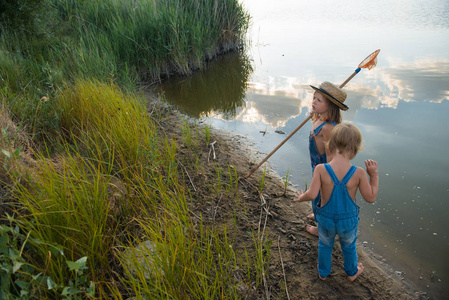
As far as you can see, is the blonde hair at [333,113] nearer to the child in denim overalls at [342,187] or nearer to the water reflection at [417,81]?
the child in denim overalls at [342,187]

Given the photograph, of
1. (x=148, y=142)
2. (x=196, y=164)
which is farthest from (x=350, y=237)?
(x=148, y=142)

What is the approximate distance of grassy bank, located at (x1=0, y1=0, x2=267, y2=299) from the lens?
1.72m

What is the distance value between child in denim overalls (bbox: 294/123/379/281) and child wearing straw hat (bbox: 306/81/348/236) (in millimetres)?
238

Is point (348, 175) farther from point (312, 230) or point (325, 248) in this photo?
point (312, 230)

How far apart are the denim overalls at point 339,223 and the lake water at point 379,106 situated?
1.89 ft

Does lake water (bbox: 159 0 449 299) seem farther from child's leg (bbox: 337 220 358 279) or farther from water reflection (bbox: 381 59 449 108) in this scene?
child's leg (bbox: 337 220 358 279)

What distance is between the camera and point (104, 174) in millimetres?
2686

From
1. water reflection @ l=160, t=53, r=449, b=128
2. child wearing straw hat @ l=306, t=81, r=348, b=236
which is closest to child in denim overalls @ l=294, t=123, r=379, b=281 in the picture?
child wearing straw hat @ l=306, t=81, r=348, b=236

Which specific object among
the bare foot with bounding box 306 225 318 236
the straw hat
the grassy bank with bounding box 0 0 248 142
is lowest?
the bare foot with bounding box 306 225 318 236

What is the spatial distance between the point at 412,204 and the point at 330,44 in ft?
24.7

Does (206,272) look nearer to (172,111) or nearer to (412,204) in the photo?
(412,204)

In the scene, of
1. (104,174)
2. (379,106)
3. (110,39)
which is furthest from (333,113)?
(110,39)

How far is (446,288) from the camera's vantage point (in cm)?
218

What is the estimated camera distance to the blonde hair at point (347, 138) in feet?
6.36
